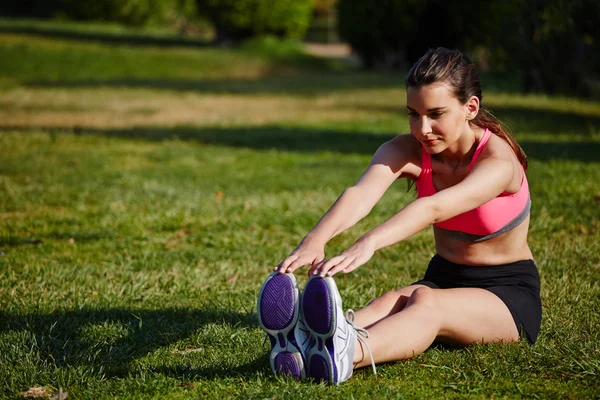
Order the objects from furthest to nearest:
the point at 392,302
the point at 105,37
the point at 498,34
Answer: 1. the point at 105,37
2. the point at 498,34
3. the point at 392,302

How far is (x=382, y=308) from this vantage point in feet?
10.4

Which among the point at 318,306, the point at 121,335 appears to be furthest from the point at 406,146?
the point at 121,335

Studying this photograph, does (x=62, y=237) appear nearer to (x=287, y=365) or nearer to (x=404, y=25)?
(x=287, y=365)

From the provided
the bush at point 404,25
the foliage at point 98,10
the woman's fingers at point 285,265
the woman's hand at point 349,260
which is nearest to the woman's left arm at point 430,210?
the woman's hand at point 349,260

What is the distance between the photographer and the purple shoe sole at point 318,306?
8.63ft

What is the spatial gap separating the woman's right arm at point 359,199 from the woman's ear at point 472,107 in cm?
28

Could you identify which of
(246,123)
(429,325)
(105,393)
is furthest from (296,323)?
(246,123)

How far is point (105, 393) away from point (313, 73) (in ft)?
71.1

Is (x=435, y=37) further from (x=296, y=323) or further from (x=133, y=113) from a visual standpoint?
(x=296, y=323)

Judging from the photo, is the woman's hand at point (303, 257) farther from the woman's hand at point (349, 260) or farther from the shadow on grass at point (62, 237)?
the shadow on grass at point (62, 237)

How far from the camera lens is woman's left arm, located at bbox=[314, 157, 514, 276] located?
2.63m

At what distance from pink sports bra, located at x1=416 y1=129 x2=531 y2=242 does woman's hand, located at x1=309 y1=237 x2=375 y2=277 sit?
0.72 m

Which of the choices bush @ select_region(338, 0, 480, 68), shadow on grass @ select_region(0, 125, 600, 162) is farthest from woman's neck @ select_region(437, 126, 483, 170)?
bush @ select_region(338, 0, 480, 68)

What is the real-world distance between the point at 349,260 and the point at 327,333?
0.29 meters
